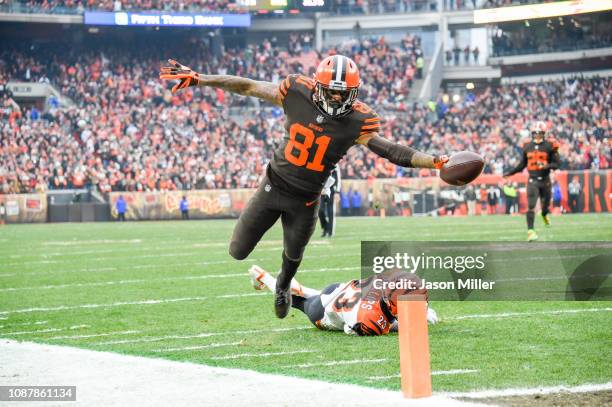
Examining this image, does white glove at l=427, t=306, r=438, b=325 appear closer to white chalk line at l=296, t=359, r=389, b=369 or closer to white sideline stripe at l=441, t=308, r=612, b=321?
white sideline stripe at l=441, t=308, r=612, b=321

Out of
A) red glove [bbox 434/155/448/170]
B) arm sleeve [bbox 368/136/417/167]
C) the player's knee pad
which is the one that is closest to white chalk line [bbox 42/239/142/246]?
the player's knee pad

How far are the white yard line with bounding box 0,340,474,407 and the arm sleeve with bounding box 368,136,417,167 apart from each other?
164 cm

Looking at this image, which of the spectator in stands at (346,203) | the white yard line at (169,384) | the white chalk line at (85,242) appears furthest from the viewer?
the spectator in stands at (346,203)

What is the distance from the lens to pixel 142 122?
124ft

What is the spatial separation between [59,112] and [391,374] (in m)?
33.4

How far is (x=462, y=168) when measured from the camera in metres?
5.80

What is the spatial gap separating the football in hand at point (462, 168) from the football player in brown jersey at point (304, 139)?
386 millimetres

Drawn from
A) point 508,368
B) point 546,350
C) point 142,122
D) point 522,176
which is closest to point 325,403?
point 508,368

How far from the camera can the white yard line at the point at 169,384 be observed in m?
5.06

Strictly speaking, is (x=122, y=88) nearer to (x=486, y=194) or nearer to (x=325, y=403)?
(x=486, y=194)

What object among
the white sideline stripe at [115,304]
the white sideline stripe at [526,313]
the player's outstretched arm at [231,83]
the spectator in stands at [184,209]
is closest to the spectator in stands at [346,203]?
the spectator in stands at [184,209]

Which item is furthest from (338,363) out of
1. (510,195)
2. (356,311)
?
(510,195)

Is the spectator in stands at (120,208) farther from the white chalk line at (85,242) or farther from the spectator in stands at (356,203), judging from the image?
the white chalk line at (85,242)

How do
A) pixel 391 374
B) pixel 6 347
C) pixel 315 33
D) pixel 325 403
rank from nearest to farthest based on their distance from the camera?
pixel 325 403 → pixel 391 374 → pixel 6 347 → pixel 315 33
